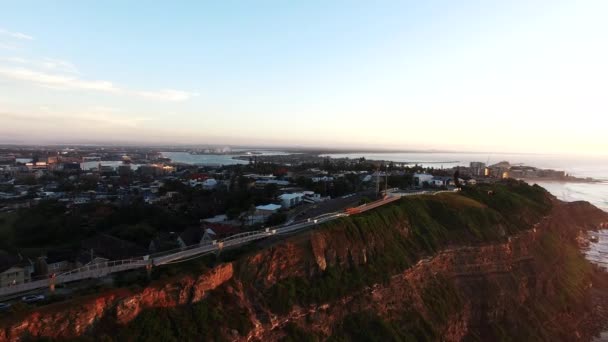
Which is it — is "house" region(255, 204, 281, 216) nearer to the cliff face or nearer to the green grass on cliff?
the green grass on cliff

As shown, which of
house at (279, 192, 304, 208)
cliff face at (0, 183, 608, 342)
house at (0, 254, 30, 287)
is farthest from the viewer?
house at (279, 192, 304, 208)

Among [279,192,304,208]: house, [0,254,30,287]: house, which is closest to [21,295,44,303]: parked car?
[0,254,30,287]: house

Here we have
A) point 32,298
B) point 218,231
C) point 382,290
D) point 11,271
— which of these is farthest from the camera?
point 218,231

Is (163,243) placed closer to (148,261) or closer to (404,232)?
(148,261)

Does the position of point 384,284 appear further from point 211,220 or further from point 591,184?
point 591,184

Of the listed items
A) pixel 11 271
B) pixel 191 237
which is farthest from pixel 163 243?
pixel 11 271

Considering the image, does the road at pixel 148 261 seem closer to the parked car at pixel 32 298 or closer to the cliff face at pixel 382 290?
the parked car at pixel 32 298
